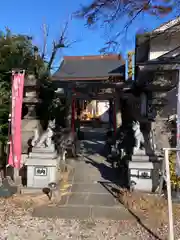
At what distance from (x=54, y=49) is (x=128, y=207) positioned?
16.2m

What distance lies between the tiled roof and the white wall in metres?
6.26

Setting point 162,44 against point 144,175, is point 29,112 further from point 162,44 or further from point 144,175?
point 162,44

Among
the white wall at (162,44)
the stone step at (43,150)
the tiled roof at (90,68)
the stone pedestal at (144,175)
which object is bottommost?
the stone pedestal at (144,175)

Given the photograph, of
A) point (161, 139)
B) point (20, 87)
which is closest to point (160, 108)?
point (161, 139)

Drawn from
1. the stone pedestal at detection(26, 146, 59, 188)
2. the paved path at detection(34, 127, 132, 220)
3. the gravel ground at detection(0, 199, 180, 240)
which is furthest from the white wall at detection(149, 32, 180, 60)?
the gravel ground at detection(0, 199, 180, 240)

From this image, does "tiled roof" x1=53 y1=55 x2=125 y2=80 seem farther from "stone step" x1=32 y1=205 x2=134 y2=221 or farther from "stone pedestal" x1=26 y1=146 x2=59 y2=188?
"stone step" x1=32 y1=205 x2=134 y2=221

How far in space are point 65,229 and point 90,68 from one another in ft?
54.7

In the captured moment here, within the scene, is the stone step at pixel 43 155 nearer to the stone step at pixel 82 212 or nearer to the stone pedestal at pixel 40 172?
the stone pedestal at pixel 40 172

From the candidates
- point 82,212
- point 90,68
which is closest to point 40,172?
point 82,212

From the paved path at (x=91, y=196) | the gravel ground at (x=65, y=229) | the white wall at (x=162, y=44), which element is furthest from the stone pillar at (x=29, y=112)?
the white wall at (x=162, y=44)

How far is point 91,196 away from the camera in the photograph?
19.8 feet

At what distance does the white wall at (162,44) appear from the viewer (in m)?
9.61

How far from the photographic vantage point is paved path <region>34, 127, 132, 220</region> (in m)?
5.05

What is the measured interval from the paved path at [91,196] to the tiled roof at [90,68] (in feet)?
31.5
